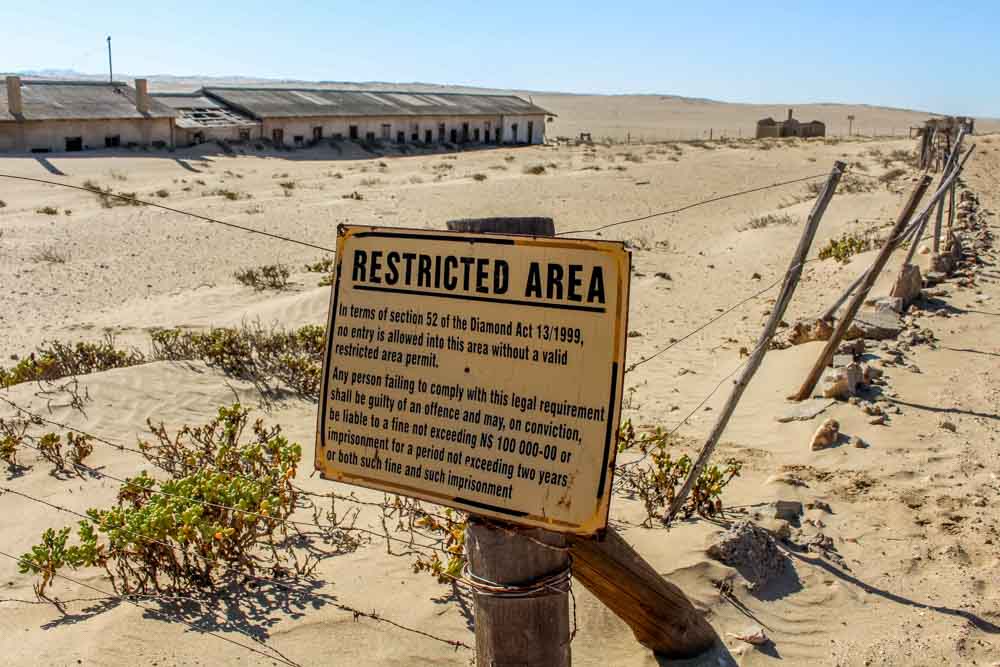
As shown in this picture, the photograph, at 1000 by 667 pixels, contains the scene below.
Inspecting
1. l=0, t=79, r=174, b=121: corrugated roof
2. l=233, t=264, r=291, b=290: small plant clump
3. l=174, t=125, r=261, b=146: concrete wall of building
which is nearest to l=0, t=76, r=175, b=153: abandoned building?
l=0, t=79, r=174, b=121: corrugated roof

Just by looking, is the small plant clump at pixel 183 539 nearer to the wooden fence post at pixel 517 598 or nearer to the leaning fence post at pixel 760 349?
the wooden fence post at pixel 517 598

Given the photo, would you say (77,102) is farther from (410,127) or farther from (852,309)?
(852,309)

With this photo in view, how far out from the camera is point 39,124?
3278 centimetres

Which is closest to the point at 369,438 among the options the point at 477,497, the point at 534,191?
the point at 477,497

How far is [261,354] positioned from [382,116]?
3633 cm

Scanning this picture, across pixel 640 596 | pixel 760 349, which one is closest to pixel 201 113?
pixel 760 349

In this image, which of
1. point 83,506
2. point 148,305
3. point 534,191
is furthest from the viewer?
point 534,191

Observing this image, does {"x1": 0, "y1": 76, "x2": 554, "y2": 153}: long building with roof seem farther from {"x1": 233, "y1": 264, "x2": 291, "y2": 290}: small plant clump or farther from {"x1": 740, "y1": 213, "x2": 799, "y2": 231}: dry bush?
{"x1": 740, "y1": 213, "x2": 799, "y2": 231}: dry bush

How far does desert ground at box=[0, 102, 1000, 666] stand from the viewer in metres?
3.81

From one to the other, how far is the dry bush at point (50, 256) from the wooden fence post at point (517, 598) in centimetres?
1452

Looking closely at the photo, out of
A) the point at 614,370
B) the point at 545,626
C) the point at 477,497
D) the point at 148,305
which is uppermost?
the point at 614,370

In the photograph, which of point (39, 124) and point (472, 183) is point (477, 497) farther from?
point (39, 124)

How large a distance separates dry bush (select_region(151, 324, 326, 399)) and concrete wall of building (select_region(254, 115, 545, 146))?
1282 inches

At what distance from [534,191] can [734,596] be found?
20.7m
